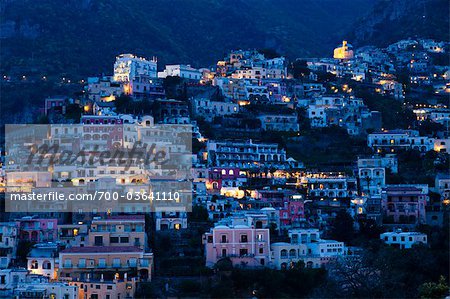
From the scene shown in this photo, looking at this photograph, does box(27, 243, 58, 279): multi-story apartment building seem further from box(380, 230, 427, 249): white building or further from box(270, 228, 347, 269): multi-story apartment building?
box(380, 230, 427, 249): white building

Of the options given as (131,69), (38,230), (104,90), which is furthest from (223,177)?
(131,69)

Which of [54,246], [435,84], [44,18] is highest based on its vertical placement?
[44,18]

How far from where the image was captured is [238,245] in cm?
4844

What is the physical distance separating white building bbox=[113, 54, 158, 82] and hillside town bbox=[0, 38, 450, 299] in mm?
166

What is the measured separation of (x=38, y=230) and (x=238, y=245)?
10.6 metres

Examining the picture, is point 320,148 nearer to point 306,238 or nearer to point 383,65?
point 306,238

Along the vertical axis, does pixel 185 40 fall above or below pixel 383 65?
above

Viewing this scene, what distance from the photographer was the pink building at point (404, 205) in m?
56.2

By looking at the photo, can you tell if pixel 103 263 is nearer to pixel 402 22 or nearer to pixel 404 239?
pixel 404 239

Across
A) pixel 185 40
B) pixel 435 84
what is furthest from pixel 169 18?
pixel 435 84

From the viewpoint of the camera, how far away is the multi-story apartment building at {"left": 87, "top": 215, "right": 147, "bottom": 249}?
48906 millimetres

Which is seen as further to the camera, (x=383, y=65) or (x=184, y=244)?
(x=383, y=65)

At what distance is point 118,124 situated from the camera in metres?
62.2

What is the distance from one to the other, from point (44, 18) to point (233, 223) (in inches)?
2488
